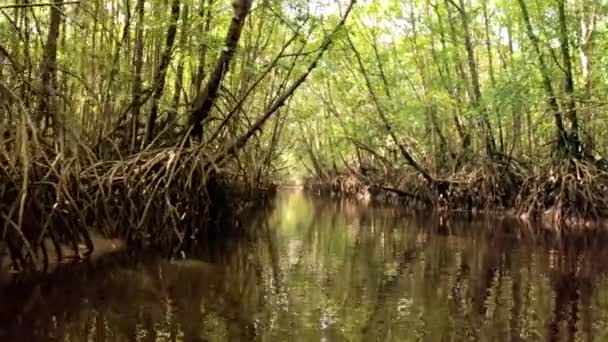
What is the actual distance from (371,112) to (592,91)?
7.62m

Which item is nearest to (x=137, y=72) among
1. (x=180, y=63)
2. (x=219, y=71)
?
(x=180, y=63)

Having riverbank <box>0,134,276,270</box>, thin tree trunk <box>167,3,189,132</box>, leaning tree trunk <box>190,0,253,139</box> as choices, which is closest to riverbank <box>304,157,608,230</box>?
riverbank <box>0,134,276,270</box>

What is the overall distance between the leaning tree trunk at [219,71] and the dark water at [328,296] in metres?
1.76

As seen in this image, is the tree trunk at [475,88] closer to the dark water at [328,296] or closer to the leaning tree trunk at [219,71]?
the dark water at [328,296]

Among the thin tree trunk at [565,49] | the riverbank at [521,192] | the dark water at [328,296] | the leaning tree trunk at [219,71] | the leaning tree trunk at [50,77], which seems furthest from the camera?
the riverbank at [521,192]

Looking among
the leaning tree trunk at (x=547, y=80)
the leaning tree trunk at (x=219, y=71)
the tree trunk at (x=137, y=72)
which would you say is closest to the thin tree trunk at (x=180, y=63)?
the leaning tree trunk at (x=219, y=71)

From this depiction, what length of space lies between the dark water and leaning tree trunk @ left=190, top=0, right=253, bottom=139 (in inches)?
69.4

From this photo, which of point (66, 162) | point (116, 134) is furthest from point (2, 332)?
point (116, 134)

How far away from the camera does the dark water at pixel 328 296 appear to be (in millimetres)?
4406

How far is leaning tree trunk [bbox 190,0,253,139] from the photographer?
8.23 m

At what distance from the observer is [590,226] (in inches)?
454

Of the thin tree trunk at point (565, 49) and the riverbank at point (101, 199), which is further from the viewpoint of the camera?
the thin tree trunk at point (565, 49)

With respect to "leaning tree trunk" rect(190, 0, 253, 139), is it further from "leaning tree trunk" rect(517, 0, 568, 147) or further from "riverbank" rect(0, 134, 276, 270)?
"leaning tree trunk" rect(517, 0, 568, 147)

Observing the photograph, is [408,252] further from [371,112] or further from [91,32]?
[371,112]
